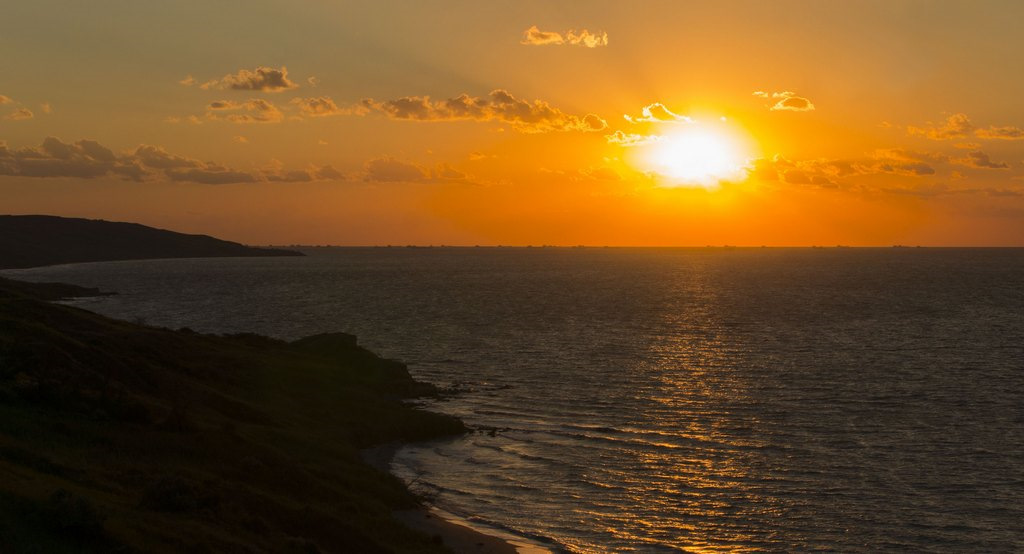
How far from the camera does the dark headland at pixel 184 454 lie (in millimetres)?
25609

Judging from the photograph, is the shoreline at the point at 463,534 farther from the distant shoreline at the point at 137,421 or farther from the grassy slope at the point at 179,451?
the grassy slope at the point at 179,451

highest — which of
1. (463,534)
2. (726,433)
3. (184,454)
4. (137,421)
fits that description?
(137,421)

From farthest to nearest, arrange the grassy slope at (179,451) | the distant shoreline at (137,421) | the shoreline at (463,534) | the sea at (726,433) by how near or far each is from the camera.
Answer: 1. the sea at (726,433)
2. the shoreline at (463,534)
3. the grassy slope at (179,451)
4. the distant shoreline at (137,421)

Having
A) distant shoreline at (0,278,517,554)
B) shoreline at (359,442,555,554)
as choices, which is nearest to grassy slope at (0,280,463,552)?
distant shoreline at (0,278,517,554)

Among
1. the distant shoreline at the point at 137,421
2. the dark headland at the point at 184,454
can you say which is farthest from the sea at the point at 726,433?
the dark headland at the point at 184,454

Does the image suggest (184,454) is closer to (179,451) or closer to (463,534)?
(179,451)

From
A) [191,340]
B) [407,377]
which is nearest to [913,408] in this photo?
[407,377]

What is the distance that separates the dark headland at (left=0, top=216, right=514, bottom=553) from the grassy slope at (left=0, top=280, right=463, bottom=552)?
8cm

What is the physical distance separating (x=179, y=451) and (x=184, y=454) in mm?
338

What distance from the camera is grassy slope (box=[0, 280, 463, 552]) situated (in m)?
25.5

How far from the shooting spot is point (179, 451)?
119 feet

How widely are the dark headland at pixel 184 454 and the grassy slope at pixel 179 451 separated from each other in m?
0.08

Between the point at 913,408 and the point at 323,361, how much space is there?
4888cm

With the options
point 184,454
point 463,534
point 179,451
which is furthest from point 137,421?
point 463,534
